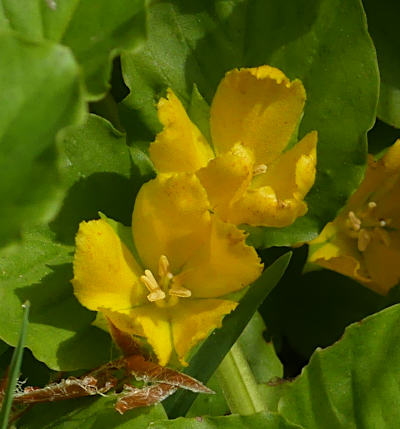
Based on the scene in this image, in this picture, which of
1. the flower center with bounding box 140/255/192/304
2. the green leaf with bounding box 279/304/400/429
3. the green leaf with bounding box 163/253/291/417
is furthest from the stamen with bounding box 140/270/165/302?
the green leaf with bounding box 279/304/400/429

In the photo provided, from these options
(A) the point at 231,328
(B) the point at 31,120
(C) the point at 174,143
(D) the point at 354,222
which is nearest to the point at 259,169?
(C) the point at 174,143

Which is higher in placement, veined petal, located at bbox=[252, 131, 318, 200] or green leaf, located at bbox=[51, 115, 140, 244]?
veined petal, located at bbox=[252, 131, 318, 200]

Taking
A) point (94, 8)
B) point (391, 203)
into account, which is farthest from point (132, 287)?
point (391, 203)

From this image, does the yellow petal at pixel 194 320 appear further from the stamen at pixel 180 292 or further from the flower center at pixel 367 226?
the flower center at pixel 367 226

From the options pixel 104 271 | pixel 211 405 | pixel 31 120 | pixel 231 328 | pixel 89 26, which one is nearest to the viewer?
pixel 31 120

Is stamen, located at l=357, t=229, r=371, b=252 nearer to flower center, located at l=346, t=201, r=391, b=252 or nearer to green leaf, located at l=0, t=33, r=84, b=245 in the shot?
flower center, located at l=346, t=201, r=391, b=252

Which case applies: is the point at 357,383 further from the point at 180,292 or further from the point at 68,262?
the point at 68,262

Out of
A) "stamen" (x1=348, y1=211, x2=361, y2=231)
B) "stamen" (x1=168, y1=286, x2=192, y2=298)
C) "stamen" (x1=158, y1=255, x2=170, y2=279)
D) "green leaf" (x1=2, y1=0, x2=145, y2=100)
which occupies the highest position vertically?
"green leaf" (x1=2, y1=0, x2=145, y2=100)
